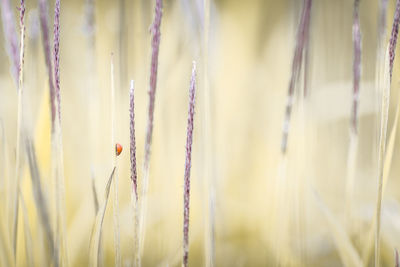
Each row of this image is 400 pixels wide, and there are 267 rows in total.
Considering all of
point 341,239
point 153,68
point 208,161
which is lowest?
point 341,239

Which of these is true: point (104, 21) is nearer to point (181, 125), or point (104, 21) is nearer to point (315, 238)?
point (181, 125)

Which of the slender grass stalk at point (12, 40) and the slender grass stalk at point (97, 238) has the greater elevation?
the slender grass stalk at point (12, 40)

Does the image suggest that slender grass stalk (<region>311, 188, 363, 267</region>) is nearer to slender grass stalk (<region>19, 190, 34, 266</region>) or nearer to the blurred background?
the blurred background

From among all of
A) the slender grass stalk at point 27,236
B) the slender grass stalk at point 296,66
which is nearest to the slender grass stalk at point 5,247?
the slender grass stalk at point 27,236

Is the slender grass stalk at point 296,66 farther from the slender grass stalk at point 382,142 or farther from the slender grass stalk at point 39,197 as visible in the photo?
the slender grass stalk at point 39,197

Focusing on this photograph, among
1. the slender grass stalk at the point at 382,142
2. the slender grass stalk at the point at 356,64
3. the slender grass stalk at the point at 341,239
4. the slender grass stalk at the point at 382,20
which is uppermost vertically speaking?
the slender grass stalk at the point at 382,20

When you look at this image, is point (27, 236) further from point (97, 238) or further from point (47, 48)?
point (47, 48)

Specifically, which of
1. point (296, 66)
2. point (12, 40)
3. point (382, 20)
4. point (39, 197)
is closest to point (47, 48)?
point (12, 40)

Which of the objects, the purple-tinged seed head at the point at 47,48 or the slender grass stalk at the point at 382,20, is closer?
the purple-tinged seed head at the point at 47,48
